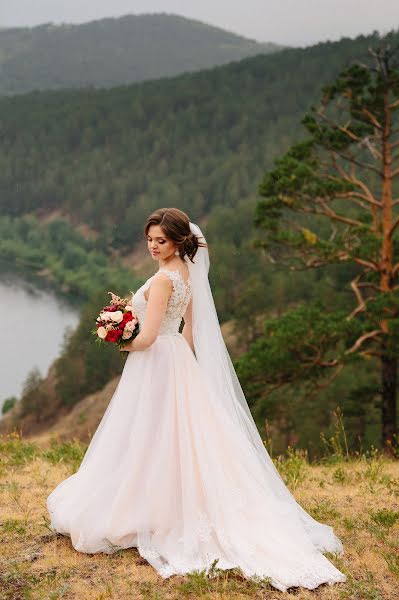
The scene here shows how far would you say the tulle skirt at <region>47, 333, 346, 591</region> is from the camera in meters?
4.02

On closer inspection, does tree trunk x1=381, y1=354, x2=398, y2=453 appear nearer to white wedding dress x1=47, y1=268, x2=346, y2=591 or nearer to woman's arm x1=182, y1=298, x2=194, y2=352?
white wedding dress x1=47, y1=268, x2=346, y2=591

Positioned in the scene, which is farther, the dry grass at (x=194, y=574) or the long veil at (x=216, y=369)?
the long veil at (x=216, y=369)

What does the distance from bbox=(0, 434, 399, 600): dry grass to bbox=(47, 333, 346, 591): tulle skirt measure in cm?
13

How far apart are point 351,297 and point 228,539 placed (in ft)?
118

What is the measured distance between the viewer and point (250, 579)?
3.74 m

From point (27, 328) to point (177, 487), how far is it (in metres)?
61.7

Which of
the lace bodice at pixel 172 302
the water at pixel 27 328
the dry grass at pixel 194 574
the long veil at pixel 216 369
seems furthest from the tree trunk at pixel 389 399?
the water at pixel 27 328

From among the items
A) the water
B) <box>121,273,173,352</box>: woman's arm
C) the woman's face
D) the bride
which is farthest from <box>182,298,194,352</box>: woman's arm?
the water

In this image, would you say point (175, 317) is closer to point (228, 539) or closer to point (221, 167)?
point (228, 539)

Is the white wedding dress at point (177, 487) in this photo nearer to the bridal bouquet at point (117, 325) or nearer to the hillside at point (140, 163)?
the bridal bouquet at point (117, 325)

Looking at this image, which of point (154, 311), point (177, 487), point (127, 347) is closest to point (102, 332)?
point (127, 347)

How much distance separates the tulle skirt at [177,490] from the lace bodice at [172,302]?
0.08m

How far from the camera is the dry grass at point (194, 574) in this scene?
12.0ft

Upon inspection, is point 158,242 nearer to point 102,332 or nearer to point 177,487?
point 102,332
